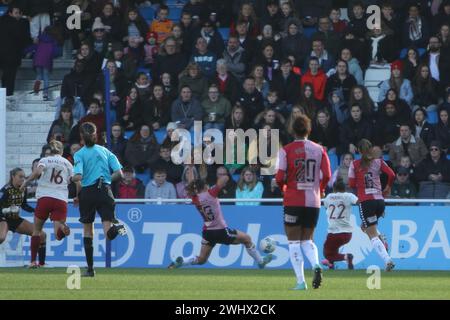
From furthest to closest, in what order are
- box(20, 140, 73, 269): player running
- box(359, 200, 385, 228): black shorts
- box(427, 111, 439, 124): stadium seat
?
box(427, 111, 439, 124): stadium seat < box(359, 200, 385, 228): black shorts < box(20, 140, 73, 269): player running

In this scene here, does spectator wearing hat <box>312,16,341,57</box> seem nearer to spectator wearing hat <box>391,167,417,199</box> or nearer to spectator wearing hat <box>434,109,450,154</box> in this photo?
spectator wearing hat <box>434,109,450,154</box>

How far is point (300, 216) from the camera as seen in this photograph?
16.2m

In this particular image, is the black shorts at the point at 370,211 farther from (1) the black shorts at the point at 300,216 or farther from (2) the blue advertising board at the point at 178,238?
(1) the black shorts at the point at 300,216

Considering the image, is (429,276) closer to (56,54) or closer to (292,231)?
(292,231)

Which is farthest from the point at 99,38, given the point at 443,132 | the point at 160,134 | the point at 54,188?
the point at 54,188

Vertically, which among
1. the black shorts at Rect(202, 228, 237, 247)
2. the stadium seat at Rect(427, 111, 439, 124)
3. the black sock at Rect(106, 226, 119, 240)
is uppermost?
the stadium seat at Rect(427, 111, 439, 124)

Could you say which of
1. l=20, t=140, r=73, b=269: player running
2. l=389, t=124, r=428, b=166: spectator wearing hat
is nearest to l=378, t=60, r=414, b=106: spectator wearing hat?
l=389, t=124, r=428, b=166: spectator wearing hat

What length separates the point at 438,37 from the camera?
27.1 m

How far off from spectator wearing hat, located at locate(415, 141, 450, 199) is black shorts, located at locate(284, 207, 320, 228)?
8.43m

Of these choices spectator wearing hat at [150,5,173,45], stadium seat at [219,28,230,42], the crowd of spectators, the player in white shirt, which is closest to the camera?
the player in white shirt

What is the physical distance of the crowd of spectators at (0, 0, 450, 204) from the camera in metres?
25.1

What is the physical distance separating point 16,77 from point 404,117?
8208 millimetres

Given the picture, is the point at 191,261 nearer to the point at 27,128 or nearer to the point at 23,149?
the point at 23,149
